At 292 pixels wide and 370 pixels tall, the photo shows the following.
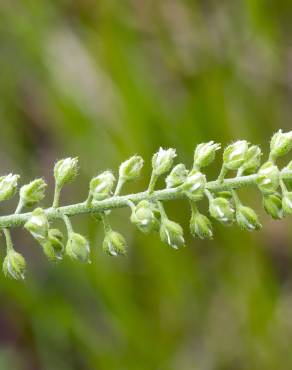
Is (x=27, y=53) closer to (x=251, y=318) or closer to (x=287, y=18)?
(x=287, y=18)

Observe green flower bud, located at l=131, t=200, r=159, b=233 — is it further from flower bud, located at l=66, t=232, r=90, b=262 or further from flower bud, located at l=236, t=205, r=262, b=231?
flower bud, located at l=236, t=205, r=262, b=231

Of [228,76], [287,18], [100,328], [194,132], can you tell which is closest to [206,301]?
[100,328]

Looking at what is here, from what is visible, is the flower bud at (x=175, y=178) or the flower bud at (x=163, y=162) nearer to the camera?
the flower bud at (x=175, y=178)

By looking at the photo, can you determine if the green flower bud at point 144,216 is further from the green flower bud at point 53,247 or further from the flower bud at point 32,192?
the flower bud at point 32,192

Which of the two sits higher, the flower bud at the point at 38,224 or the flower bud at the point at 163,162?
the flower bud at the point at 163,162

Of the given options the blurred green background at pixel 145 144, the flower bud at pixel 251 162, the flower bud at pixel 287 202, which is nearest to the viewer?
the flower bud at pixel 287 202

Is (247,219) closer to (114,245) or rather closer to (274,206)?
(274,206)

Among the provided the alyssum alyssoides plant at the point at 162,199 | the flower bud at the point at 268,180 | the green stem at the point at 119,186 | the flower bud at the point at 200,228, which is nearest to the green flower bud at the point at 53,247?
the alyssum alyssoides plant at the point at 162,199
